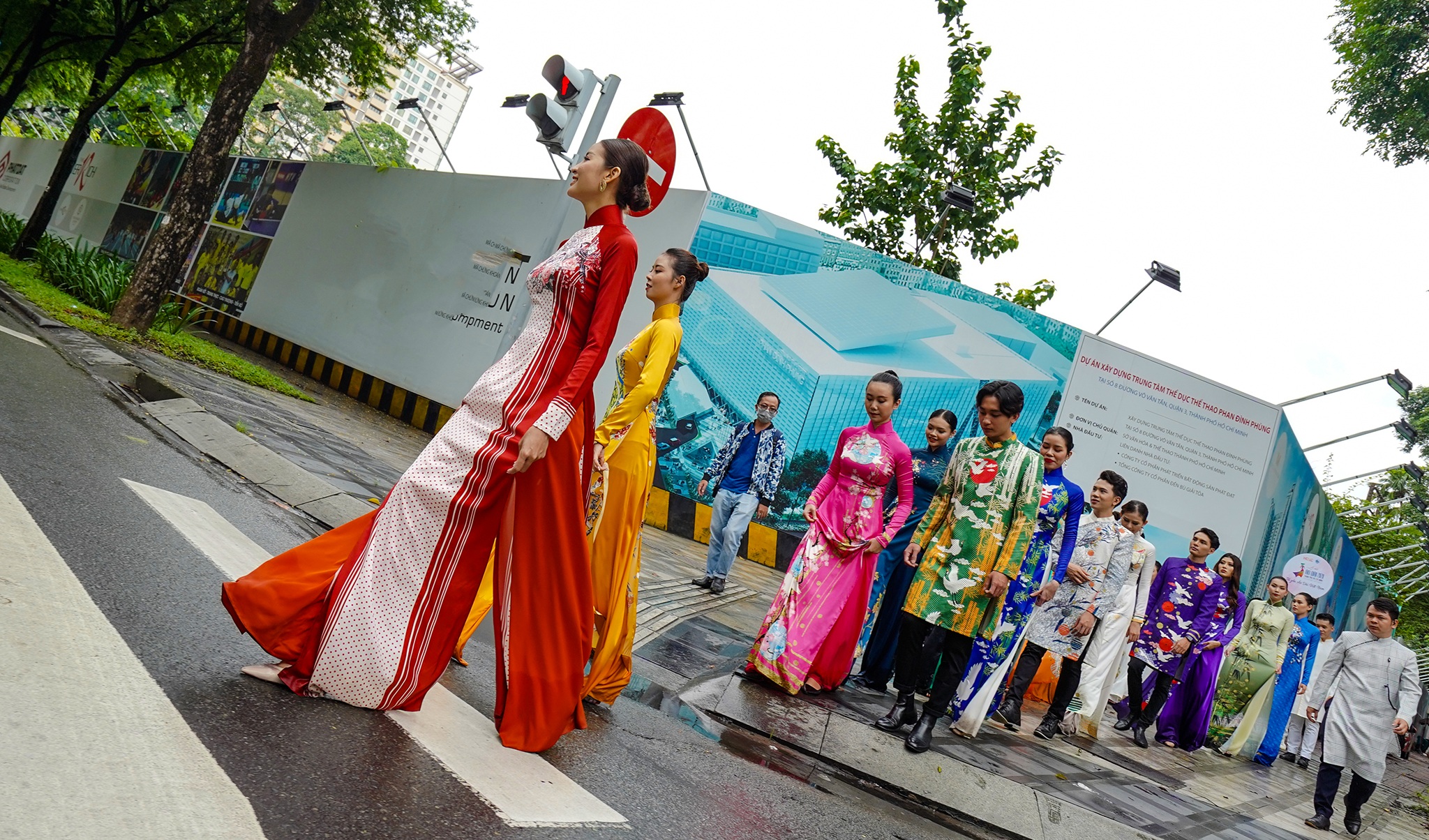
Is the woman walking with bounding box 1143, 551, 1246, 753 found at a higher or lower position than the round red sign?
lower

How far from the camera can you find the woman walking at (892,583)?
635 centimetres

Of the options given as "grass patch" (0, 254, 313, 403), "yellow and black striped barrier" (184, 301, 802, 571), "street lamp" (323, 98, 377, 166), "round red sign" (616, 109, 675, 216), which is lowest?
"grass patch" (0, 254, 313, 403)

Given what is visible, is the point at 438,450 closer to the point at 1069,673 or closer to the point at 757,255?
the point at 1069,673

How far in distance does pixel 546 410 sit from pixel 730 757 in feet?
5.52

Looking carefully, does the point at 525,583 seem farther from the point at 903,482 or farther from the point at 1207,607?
the point at 1207,607

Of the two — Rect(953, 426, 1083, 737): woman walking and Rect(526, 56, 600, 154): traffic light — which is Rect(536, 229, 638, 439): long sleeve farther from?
Rect(526, 56, 600, 154): traffic light

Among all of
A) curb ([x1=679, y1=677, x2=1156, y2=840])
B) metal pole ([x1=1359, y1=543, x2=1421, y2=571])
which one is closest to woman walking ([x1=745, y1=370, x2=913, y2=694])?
curb ([x1=679, y1=677, x2=1156, y2=840])

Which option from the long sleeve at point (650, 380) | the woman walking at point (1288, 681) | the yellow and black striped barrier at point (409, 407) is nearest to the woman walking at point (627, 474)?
the long sleeve at point (650, 380)

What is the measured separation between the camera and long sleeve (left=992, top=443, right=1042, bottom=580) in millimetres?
4594

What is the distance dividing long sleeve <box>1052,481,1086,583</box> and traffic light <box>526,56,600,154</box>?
3.79 meters

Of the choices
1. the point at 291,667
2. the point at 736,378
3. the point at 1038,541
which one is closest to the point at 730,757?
the point at 291,667

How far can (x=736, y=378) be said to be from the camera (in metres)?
11.0

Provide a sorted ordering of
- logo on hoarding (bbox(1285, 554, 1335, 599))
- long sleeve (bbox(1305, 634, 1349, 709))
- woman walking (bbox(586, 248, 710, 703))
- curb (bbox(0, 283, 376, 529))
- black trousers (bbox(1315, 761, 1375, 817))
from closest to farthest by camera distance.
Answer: woman walking (bbox(586, 248, 710, 703))
curb (bbox(0, 283, 376, 529))
black trousers (bbox(1315, 761, 1375, 817))
long sleeve (bbox(1305, 634, 1349, 709))
logo on hoarding (bbox(1285, 554, 1335, 599))

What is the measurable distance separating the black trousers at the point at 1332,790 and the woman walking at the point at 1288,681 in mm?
2563
